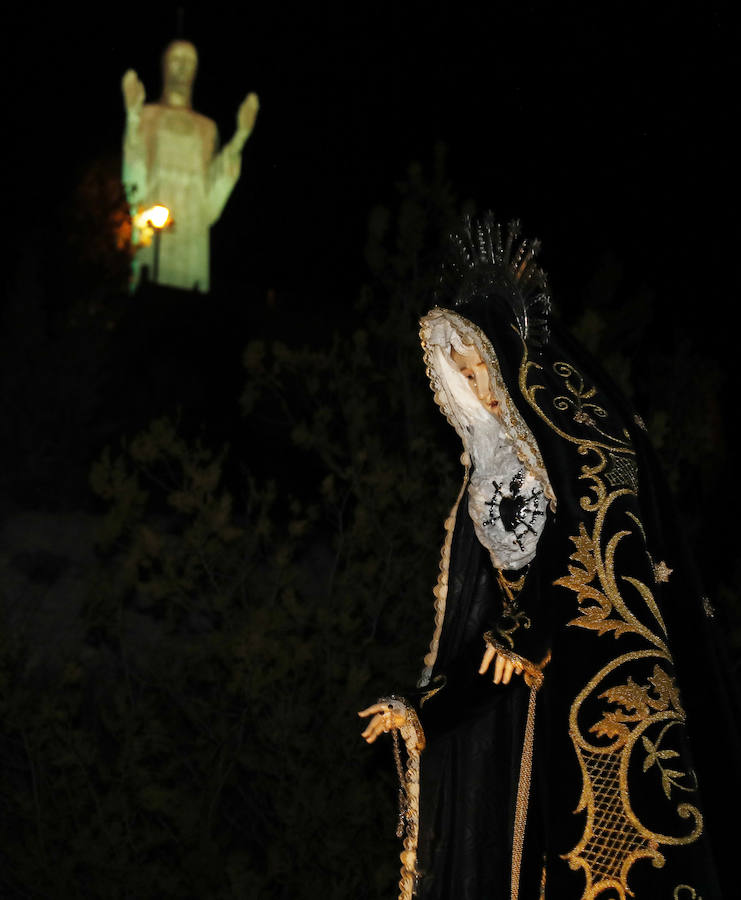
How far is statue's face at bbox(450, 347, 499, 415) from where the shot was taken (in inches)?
149

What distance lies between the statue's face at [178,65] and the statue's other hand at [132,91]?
4.82 feet

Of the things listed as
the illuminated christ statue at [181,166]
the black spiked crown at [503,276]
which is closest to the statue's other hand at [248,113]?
the illuminated christ statue at [181,166]

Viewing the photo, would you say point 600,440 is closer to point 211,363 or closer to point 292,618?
point 292,618

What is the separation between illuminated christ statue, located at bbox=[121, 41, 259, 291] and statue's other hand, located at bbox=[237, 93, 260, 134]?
34 mm

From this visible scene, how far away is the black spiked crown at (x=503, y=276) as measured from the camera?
12.0 feet

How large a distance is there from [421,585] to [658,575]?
3513 mm

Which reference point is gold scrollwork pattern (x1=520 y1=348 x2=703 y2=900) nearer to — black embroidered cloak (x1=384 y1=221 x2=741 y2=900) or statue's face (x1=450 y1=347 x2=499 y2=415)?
black embroidered cloak (x1=384 y1=221 x2=741 y2=900)

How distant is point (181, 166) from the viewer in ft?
85.7

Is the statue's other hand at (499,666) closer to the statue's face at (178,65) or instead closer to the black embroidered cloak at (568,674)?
the black embroidered cloak at (568,674)

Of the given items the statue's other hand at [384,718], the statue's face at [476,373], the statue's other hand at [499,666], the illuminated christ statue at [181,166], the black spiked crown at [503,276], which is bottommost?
the statue's other hand at [384,718]

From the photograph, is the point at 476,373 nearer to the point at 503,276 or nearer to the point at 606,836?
the point at 503,276

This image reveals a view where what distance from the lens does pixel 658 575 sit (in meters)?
3.12

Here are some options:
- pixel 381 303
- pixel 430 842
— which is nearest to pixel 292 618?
pixel 381 303

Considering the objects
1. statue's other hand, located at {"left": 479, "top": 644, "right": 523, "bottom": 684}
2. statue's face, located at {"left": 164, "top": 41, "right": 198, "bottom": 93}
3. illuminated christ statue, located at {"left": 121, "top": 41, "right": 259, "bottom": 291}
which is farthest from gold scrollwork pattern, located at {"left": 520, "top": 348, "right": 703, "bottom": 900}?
statue's face, located at {"left": 164, "top": 41, "right": 198, "bottom": 93}
